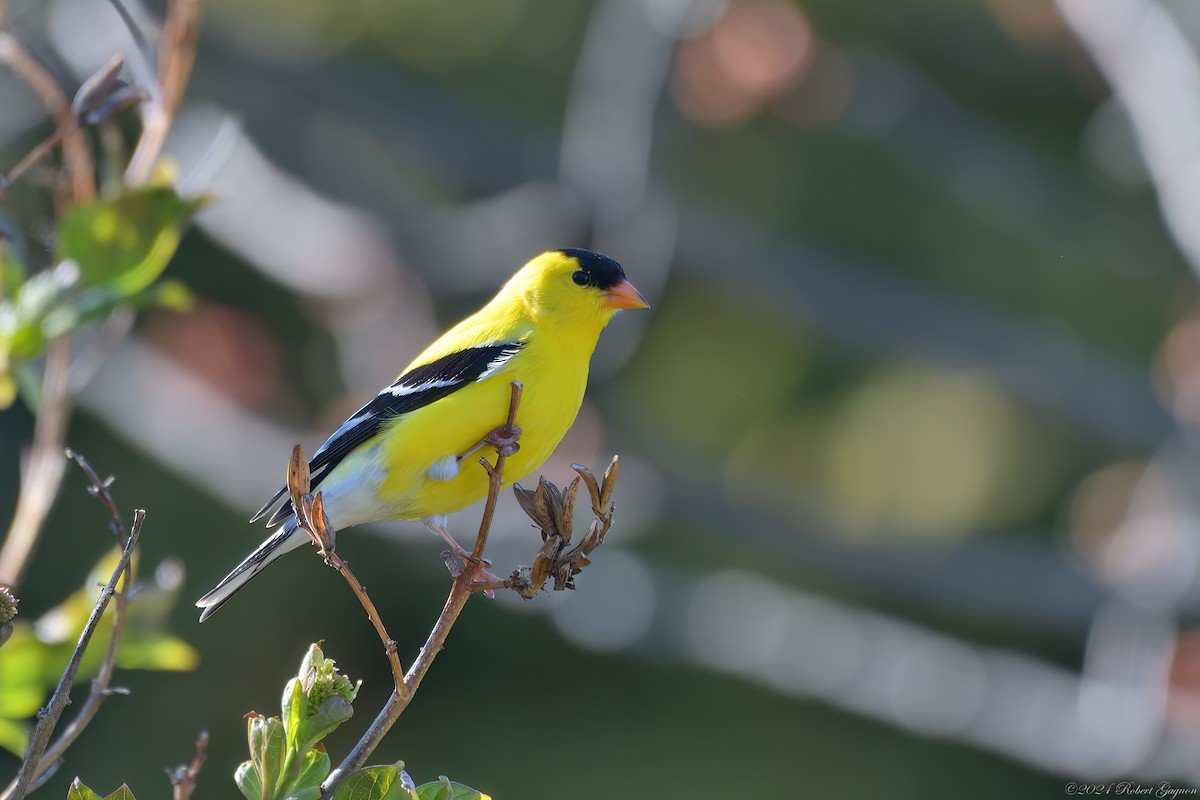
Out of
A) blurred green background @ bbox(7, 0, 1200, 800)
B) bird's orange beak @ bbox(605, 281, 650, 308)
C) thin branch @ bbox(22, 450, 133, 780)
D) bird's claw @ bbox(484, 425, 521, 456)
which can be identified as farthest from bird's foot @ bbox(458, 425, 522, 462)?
blurred green background @ bbox(7, 0, 1200, 800)

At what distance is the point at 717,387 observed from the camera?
982 cm

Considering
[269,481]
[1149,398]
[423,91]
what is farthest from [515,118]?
[1149,398]

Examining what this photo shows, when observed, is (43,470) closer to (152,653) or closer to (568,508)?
(152,653)

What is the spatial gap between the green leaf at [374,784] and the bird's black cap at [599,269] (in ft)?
6.08

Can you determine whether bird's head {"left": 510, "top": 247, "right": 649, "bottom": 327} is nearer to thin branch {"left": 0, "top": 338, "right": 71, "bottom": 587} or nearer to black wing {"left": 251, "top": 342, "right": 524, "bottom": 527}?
black wing {"left": 251, "top": 342, "right": 524, "bottom": 527}

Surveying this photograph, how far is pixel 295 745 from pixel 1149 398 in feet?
20.4

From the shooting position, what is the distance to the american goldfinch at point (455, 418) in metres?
2.62

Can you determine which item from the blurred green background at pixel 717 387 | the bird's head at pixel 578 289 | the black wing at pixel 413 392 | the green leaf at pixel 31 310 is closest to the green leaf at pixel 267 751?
the green leaf at pixel 31 310

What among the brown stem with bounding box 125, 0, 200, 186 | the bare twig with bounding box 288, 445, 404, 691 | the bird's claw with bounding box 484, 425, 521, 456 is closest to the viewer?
the bare twig with bounding box 288, 445, 404, 691

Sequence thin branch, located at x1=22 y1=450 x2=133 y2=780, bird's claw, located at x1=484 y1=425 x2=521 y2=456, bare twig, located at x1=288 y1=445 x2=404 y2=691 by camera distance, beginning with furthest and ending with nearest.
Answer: bird's claw, located at x1=484 y1=425 x2=521 y2=456 → bare twig, located at x1=288 y1=445 x2=404 y2=691 → thin branch, located at x1=22 y1=450 x2=133 y2=780

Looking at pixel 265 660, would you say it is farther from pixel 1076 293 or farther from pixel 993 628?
pixel 1076 293

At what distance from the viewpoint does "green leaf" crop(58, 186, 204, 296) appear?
191cm

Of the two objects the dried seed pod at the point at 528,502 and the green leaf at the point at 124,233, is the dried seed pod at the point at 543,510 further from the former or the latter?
the green leaf at the point at 124,233

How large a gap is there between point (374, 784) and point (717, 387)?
8.51 m
